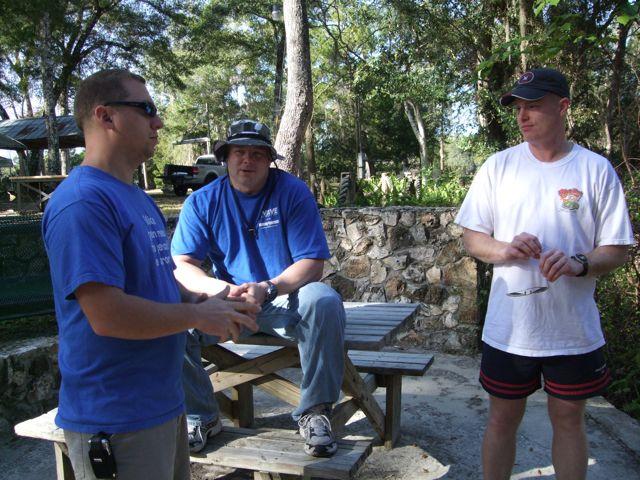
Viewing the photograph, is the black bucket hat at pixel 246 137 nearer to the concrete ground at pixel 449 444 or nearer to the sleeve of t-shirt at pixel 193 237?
the sleeve of t-shirt at pixel 193 237

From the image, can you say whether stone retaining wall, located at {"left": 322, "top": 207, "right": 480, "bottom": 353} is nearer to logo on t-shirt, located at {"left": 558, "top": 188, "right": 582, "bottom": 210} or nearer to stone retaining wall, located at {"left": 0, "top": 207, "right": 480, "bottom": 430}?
stone retaining wall, located at {"left": 0, "top": 207, "right": 480, "bottom": 430}

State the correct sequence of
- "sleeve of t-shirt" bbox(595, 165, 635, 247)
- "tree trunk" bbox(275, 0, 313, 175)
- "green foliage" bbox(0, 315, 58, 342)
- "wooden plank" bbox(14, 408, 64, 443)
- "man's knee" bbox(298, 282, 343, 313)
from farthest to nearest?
"tree trunk" bbox(275, 0, 313, 175) → "green foliage" bbox(0, 315, 58, 342) → "man's knee" bbox(298, 282, 343, 313) → "wooden plank" bbox(14, 408, 64, 443) → "sleeve of t-shirt" bbox(595, 165, 635, 247)

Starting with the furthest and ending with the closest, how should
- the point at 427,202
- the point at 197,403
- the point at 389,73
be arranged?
the point at 389,73 < the point at 427,202 < the point at 197,403

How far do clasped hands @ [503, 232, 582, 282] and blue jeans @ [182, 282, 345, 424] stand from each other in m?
0.83

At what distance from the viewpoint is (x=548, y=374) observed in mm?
2311

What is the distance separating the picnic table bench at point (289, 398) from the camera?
248cm

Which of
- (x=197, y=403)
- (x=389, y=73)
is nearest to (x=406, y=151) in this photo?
(x=389, y=73)

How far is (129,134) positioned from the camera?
5.45ft

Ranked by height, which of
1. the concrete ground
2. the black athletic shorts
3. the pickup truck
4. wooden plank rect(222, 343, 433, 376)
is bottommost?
the concrete ground

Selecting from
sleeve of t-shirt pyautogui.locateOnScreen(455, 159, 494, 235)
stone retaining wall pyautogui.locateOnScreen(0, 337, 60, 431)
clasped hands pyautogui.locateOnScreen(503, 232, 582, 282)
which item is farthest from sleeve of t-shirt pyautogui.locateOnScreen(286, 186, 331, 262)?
stone retaining wall pyautogui.locateOnScreen(0, 337, 60, 431)

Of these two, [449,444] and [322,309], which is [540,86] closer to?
[322,309]

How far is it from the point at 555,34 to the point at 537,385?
11.7ft

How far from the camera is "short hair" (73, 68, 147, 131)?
163cm

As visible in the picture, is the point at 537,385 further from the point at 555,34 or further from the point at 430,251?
the point at 555,34
